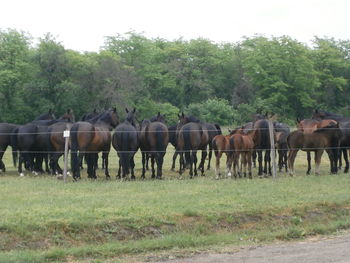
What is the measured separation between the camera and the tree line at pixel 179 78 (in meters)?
64.6

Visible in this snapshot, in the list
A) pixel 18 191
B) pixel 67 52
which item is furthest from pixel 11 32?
pixel 18 191

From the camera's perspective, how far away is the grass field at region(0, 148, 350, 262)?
Result: 10383mm

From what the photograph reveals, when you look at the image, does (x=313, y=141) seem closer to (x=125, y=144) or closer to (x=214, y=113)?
(x=125, y=144)

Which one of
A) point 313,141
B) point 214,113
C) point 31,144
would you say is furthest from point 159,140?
point 214,113

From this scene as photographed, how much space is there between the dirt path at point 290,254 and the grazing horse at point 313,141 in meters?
9.75

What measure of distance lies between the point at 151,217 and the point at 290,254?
3.23 m

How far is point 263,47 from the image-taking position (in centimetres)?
7569

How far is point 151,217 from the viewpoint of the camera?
11.9 meters

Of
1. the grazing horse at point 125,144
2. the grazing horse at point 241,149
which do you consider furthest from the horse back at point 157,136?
the grazing horse at point 241,149

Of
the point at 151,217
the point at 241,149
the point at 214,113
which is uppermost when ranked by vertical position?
the point at 214,113

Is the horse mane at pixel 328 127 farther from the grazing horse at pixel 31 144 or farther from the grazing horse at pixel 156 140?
the grazing horse at pixel 31 144

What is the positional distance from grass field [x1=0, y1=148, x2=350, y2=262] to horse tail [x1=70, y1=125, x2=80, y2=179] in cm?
198

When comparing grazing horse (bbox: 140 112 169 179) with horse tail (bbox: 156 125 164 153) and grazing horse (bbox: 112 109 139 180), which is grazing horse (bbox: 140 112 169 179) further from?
grazing horse (bbox: 112 109 139 180)

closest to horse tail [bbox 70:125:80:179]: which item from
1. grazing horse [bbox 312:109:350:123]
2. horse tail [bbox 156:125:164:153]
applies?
horse tail [bbox 156:125:164:153]
